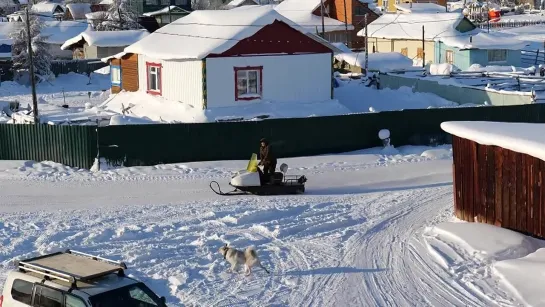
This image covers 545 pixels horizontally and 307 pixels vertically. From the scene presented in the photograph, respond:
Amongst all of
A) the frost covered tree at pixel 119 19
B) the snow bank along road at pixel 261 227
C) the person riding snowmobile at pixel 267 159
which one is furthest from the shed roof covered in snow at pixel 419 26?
the person riding snowmobile at pixel 267 159

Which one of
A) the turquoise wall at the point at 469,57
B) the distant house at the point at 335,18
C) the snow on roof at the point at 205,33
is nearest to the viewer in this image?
the snow on roof at the point at 205,33

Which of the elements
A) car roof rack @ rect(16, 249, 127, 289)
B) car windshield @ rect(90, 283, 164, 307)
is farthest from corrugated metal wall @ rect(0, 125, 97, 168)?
car windshield @ rect(90, 283, 164, 307)

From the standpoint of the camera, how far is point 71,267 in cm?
1047

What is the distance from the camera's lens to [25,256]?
15.2 metres

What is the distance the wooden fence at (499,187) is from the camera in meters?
15.1

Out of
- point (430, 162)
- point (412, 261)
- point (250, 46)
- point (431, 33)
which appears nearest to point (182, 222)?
point (412, 261)

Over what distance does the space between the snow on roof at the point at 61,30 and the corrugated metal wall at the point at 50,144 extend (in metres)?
53.1

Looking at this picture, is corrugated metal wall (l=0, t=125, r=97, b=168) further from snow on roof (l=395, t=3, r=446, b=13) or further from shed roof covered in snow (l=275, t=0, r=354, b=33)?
snow on roof (l=395, t=3, r=446, b=13)

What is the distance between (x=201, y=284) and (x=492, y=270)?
4.96 metres

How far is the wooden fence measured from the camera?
15070 millimetres

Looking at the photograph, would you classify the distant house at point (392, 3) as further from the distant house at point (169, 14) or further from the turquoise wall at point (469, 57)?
the turquoise wall at point (469, 57)

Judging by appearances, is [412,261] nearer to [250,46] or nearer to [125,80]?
[250,46]

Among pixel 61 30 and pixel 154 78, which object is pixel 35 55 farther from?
pixel 154 78

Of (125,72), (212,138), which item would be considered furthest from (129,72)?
(212,138)
